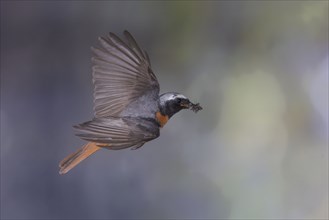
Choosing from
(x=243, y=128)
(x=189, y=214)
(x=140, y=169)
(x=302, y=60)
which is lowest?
(x=189, y=214)

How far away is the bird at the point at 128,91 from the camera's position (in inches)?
31.8

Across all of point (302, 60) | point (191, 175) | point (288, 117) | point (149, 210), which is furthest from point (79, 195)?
point (302, 60)

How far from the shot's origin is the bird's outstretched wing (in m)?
0.83

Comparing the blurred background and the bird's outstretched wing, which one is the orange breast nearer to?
the bird's outstretched wing

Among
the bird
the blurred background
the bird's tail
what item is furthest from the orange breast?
the blurred background

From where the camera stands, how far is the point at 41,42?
123 centimetres

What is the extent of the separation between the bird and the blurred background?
1.07 feet

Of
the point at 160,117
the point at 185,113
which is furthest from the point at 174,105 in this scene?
the point at 185,113

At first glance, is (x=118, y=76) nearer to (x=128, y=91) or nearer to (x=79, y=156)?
(x=128, y=91)

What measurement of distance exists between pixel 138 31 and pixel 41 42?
9.7 inches

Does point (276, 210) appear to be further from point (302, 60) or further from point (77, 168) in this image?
point (77, 168)

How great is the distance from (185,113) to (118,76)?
1.31 feet

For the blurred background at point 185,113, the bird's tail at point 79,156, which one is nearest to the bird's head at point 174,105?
the bird's tail at point 79,156

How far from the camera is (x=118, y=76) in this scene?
870mm
